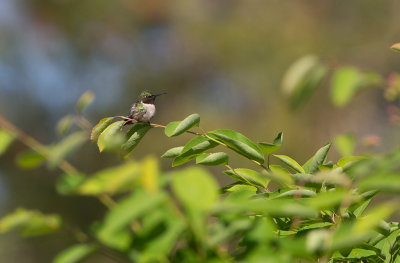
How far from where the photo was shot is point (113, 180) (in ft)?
1.77

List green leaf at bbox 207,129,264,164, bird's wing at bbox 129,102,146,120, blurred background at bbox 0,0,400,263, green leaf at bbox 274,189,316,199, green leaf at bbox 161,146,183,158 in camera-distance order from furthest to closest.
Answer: blurred background at bbox 0,0,400,263, bird's wing at bbox 129,102,146,120, green leaf at bbox 161,146,183,158, green leaf at bbox 207,129,264,164, green leaf at bbox 274,189,316,199

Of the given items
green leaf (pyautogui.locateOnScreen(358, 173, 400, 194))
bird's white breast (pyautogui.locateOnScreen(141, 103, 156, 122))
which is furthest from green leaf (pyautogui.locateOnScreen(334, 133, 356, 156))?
bird's white breast (pyautogui.locateOnScreen(141, 103, 156, 122))

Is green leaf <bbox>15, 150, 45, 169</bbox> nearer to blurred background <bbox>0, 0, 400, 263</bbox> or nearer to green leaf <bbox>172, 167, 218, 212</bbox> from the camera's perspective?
green leaf <bbox>172, 167, 218, 212</bbox>

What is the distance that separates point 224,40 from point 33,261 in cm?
692

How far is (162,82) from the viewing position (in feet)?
42.8

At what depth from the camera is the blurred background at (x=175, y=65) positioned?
1157 cm

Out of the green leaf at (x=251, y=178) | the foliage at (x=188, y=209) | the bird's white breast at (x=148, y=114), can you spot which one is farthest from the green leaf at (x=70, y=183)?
the bird's white breast at (x=148, y=114)

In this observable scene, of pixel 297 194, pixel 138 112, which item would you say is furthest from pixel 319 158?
pixel 138 112

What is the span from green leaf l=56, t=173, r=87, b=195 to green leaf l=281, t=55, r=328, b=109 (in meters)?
0.29

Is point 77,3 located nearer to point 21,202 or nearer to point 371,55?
point 21,202

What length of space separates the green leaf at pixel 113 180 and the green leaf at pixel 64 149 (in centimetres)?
5

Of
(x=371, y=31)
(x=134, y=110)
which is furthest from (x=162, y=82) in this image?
(x=134, y=110)

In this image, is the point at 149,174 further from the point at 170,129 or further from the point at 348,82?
the point at 170,129

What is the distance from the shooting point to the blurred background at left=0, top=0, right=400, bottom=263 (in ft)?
38.0
